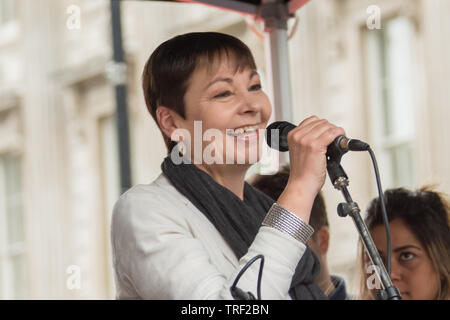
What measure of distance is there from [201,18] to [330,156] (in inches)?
300

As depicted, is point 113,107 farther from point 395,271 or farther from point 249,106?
point 249,106

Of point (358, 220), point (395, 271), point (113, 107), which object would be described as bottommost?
point (395, 271)

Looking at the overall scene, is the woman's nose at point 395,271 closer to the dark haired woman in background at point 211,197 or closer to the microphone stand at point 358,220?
the dark haired woman in background at point 211,197

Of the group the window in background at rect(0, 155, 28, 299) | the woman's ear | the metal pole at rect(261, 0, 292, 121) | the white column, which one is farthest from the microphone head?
the window in background at rect(0, 155, 28, 299)

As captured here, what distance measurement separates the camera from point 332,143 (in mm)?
1805

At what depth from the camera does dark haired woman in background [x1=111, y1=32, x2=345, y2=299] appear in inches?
69.9

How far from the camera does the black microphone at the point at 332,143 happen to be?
1.78m

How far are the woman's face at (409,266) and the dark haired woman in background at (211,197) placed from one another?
71cm

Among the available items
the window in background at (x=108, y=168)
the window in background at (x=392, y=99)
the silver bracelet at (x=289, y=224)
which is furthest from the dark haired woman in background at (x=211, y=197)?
the window in background at (x=108, y=168)

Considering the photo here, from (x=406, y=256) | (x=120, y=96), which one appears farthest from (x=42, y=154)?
(x=406, y=256)

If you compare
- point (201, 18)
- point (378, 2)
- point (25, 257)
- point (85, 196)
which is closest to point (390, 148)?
point (378, 2)

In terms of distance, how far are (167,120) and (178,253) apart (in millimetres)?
387

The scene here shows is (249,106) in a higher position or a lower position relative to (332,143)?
higher

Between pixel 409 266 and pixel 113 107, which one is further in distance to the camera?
pixel 113 107
